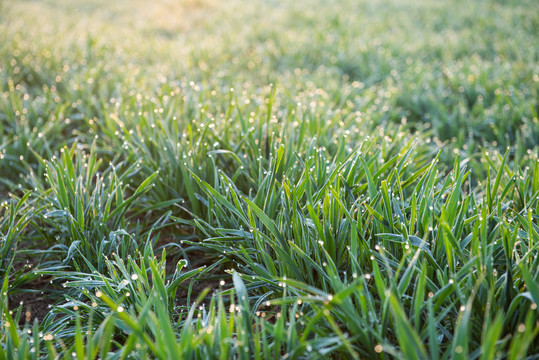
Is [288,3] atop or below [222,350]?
atop

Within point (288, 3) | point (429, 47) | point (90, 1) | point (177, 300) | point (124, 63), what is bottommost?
point (177, 300)

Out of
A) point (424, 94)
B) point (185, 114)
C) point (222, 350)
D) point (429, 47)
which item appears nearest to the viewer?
point (222, 350)

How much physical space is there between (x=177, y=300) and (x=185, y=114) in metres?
1.00

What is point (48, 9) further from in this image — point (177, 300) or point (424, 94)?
point (177, 300)

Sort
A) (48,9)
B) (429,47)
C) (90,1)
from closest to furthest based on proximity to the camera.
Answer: (429,47) → (48,9) → (90,1)

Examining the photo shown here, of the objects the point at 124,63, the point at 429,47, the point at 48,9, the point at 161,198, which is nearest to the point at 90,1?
the point at 48,9

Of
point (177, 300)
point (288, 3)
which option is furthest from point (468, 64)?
point (288, 3)

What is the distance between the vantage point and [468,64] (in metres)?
3.37

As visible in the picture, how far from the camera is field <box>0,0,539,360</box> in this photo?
908 mm

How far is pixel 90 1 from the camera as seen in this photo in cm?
736

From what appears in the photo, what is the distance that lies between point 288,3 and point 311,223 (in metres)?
6.22

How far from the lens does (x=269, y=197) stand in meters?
1.33

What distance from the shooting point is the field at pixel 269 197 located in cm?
91

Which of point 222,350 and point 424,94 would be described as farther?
point 424,94
